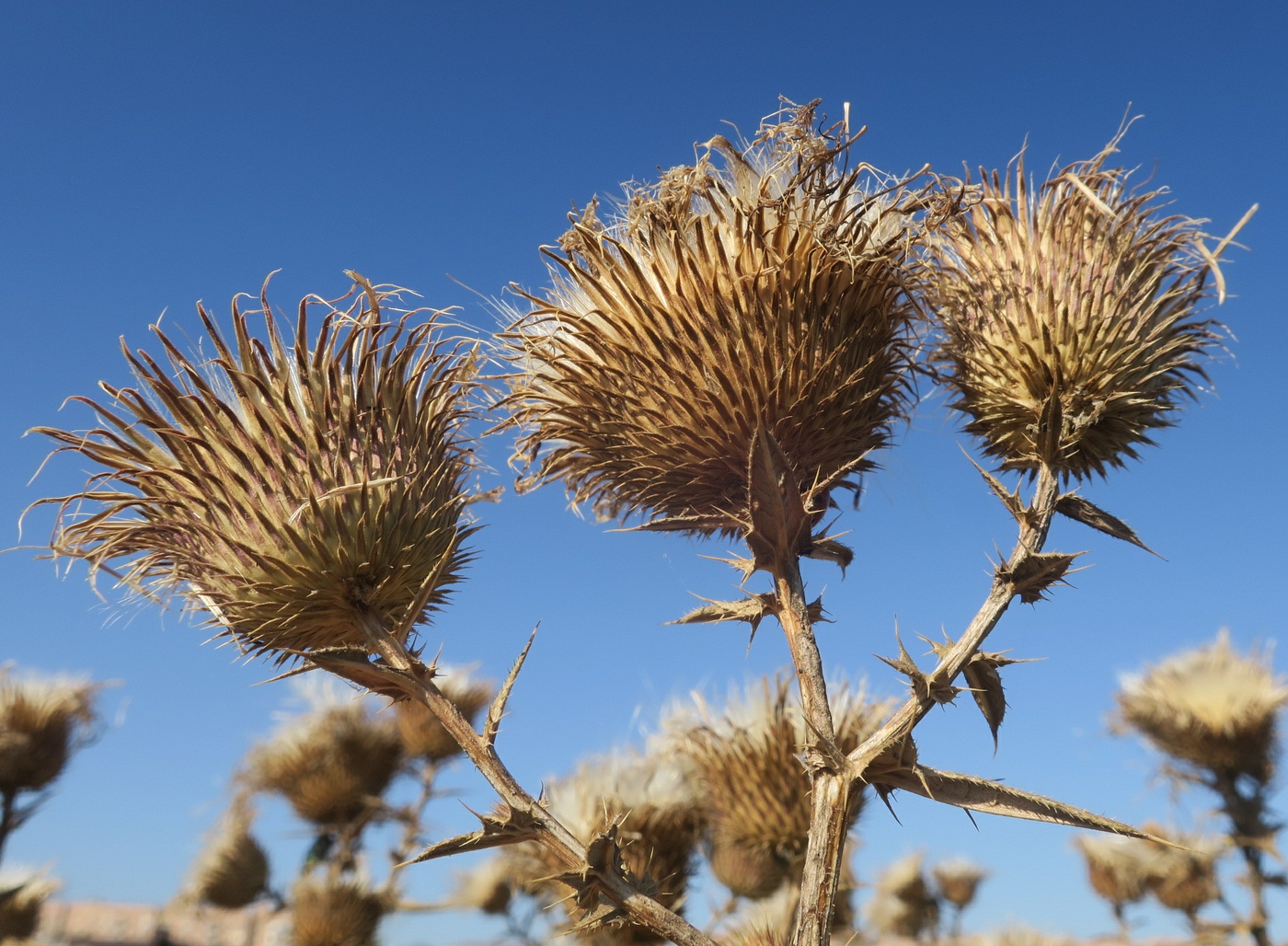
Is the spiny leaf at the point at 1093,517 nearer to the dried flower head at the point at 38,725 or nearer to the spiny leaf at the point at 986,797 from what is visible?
the spiny leaf at the point at 986,797

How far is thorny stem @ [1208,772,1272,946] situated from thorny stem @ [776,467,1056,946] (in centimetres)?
705

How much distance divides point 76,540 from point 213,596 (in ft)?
1.74

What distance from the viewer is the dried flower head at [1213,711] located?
8.80 metres

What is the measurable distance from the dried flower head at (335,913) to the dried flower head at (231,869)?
0.97 m

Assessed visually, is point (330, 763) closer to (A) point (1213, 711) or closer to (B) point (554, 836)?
(B) point (554, 836)

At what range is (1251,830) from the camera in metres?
8.15

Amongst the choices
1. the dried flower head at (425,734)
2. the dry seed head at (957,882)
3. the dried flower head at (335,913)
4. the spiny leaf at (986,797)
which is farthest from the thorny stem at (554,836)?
the dry seed head at (957,882)

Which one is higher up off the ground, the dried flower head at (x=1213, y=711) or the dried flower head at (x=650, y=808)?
the dried flower head at (x=1213, y=711)

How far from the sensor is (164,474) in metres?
2.64

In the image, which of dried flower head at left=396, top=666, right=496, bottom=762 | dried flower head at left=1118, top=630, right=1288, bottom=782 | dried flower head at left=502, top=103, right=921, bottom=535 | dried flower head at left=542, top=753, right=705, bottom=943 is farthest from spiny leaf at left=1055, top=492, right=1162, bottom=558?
dried flower head at left=1118, top=630, right=1288, bottom=782

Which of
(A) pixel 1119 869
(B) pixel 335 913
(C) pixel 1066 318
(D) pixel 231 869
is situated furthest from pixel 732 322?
(A) pixel 1119 869

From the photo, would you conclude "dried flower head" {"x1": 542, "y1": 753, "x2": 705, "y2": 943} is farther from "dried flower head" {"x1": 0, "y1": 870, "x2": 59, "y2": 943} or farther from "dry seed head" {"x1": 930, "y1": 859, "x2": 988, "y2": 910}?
"dry seed head" {"x1": 930, "y1": 859, "x2": 988, "y2": 910}

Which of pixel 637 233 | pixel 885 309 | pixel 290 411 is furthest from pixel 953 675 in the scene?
pixel 290 411

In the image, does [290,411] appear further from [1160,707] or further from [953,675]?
[1160,707]
